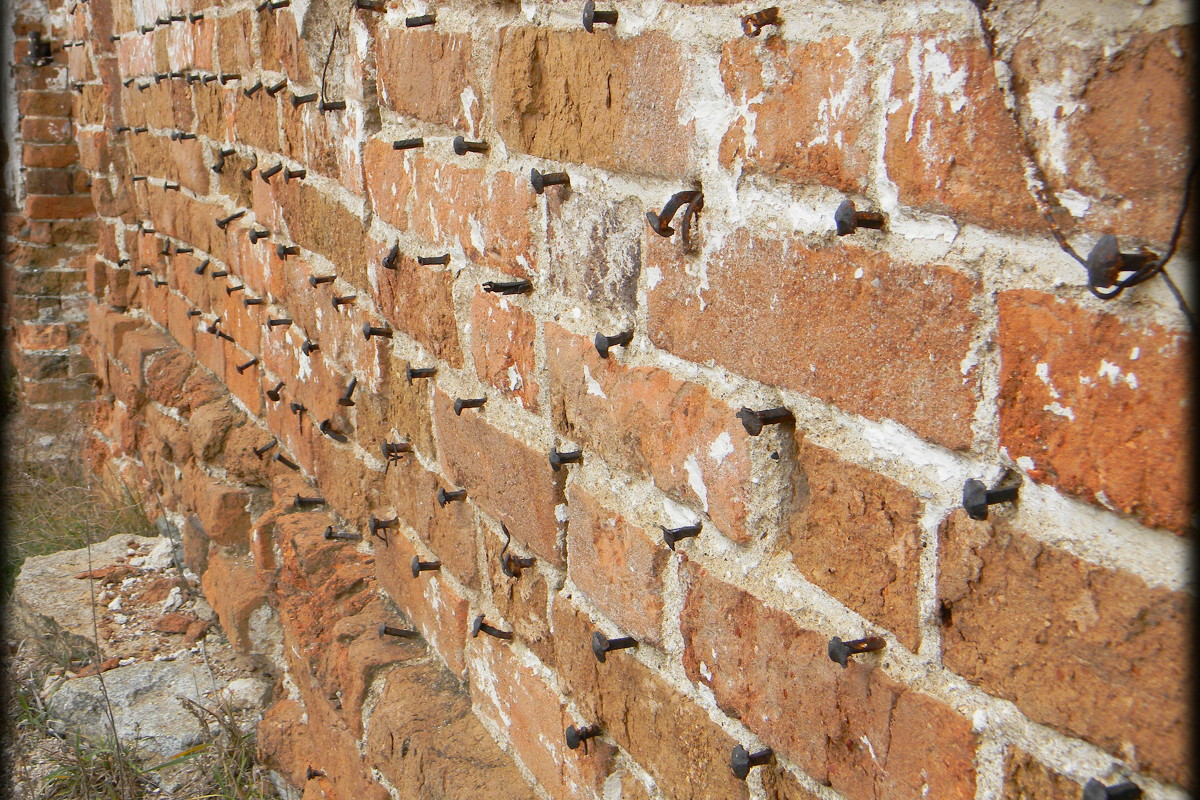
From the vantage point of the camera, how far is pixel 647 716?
1131mm

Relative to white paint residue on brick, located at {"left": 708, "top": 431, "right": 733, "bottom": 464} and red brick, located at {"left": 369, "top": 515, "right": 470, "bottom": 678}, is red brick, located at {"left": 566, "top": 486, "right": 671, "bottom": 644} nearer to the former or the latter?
white paint residue on brick, located at {"left": 708, "top": 431, "right": 733, "bottom": 464}

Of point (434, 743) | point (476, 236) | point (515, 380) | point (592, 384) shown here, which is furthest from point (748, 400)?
point (434, 743)

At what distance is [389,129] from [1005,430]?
125cm

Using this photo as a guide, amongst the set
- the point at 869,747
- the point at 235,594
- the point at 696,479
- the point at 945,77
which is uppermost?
the point at 945,77

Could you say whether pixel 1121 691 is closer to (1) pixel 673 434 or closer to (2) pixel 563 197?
(1) pixel 673 434

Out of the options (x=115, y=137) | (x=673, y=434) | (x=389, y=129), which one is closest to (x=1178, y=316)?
(x=673, y=434)

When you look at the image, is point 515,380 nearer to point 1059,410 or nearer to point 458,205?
point 458,205

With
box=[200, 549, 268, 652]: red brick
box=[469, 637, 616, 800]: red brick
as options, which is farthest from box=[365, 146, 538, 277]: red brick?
box=[200, 549, 268, 652]: red brick

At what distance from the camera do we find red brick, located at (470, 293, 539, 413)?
130 centimetres

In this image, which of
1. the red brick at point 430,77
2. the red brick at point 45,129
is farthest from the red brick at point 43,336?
the red brick at point 430,77

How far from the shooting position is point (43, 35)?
466 cm

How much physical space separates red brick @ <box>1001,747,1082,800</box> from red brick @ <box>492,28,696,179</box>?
0.56m

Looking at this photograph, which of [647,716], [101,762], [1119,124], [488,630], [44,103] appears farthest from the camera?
[44,103]

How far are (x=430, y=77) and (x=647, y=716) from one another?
0.92m
